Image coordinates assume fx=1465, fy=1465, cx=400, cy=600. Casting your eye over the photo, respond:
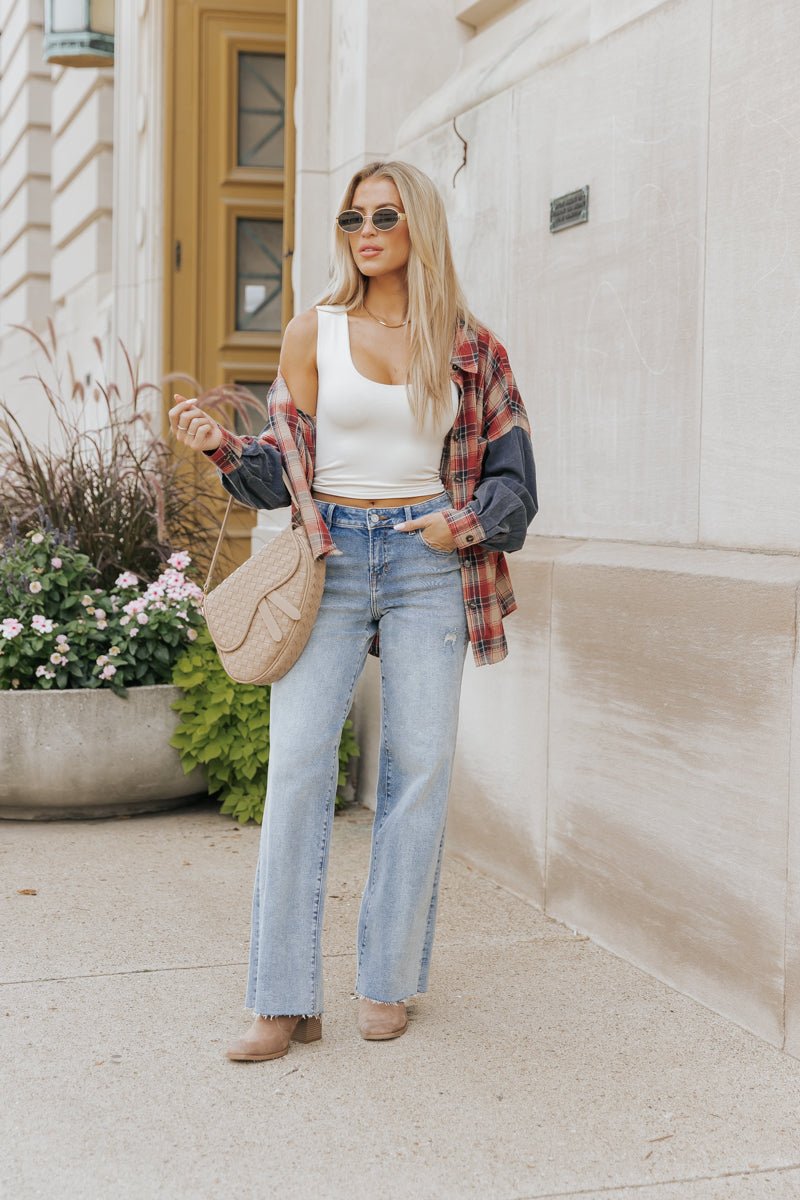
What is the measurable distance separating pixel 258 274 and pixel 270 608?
6534 millimetres

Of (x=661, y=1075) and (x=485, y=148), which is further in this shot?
(x=485, y=148)

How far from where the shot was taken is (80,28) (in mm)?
10336

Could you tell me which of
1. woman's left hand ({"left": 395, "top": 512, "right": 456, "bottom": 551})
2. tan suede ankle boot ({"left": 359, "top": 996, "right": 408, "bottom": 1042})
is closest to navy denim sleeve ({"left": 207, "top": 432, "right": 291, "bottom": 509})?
woman's left hand ({"left": 395, "top": 512, "right": 456, "bottom": 551})

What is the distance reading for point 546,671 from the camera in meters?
4.49

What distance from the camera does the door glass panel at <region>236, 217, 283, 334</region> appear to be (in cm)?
938

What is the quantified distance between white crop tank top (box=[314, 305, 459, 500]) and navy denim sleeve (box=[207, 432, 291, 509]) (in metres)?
0.10

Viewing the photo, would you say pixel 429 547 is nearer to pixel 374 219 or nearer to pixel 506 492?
pixel 506 492

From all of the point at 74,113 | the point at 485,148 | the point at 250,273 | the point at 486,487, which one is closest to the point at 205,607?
the point at 486,487

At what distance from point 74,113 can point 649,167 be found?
9.77 meters

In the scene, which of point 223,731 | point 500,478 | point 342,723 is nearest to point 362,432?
point 500,478

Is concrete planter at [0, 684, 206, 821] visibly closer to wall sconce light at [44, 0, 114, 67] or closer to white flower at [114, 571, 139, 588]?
white flower at [114, 571, 139, 588]

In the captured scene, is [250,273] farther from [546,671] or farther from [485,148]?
[546,671]

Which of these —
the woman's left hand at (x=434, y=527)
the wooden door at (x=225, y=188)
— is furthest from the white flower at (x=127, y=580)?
the wooden door at (x=225, y=188)

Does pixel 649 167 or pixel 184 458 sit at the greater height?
pixel 649 167
